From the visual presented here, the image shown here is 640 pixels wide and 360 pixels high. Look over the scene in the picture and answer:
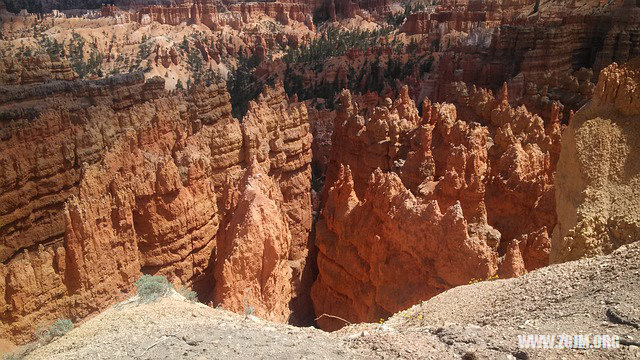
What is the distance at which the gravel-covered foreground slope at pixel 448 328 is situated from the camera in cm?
375

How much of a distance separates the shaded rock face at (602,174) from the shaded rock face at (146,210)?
507 cm

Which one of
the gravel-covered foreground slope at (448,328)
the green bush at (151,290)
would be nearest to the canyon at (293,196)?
the gravel-covered foreground slope at (448,328)

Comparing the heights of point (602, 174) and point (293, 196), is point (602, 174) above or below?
above

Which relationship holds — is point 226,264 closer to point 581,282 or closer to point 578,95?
point 581,282

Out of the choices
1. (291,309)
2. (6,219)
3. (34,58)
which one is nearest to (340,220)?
(291,309)

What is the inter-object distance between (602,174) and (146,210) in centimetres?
762

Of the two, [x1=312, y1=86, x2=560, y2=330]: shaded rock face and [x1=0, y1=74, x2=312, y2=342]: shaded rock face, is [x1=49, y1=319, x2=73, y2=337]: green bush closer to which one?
[x1=0, y1=74, x2=312, y2=342]: shaded rock face

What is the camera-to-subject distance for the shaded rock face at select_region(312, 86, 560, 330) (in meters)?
7.98

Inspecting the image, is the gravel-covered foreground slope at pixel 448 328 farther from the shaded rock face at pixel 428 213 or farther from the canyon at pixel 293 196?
the shaded rock face at pixel 428 213

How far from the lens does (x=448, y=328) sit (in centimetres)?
430

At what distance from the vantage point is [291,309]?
1065cm

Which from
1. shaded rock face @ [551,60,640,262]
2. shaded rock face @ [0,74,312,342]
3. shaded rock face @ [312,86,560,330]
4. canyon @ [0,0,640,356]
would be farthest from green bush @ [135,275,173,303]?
shaded rock face @ [551,60,640,262]

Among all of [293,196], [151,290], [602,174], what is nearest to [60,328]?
[151,290]

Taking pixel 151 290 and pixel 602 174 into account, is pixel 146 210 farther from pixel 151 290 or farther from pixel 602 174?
pixel 602 174
